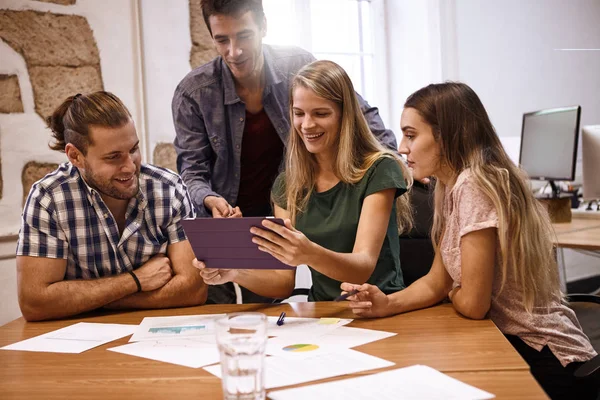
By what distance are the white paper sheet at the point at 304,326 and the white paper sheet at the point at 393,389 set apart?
0.35 m

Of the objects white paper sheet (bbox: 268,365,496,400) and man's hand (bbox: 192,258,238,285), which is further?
man's hand (bbox: 192,258,238,285)

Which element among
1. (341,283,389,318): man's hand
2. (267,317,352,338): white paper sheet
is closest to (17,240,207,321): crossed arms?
(267,317,352,338): white paper sheet

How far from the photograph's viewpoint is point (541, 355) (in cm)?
160

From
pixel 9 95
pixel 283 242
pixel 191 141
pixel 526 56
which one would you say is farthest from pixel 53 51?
pixel 526 56

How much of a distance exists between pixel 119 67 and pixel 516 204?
223 centimetres

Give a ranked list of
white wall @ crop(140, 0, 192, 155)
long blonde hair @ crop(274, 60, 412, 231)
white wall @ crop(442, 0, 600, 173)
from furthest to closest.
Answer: white wall @ crop(442, 0, 600, 173) → white wall @ crop(140, 0, 192, 155) → long blonde hair @ crop(274, 60, 412, 231)

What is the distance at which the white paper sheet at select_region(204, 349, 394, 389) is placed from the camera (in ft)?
3.79

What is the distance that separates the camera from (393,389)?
3.52 feet

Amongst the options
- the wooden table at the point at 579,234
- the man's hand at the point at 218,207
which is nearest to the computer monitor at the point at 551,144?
the wooden table at the point at 579,234

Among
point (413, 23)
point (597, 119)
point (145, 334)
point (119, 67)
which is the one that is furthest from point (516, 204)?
point (597, 119)

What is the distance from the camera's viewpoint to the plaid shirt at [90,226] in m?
1.91

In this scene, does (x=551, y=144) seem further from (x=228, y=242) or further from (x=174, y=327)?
(x=174, y=327)

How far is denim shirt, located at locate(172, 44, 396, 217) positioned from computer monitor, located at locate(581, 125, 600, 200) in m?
1.72

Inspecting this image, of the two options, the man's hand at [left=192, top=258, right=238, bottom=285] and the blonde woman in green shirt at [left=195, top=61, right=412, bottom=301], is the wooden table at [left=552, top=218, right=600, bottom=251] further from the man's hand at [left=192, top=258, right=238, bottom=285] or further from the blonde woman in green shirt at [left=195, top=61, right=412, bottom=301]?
the man's hand at [left=192, top=258, right=238, bottom=285]
